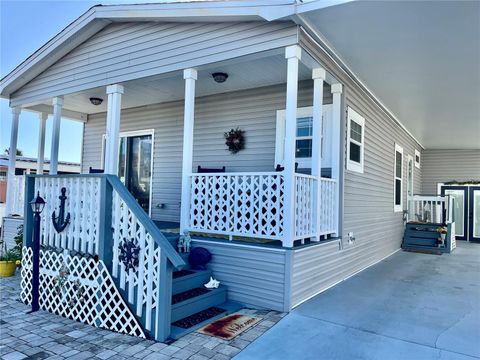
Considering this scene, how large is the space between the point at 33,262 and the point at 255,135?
12.5 feet

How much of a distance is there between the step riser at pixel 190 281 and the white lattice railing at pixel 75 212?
36.2 inches

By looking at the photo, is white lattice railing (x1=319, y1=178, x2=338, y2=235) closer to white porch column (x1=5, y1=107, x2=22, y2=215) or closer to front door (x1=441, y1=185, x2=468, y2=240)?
white porch column (x1=5, y1=107, x2=22, y2=215)

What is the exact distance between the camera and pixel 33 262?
3.99 metres

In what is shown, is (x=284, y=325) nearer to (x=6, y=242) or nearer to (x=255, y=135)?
(x=255, y=135)

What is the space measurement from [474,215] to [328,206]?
9209 mm

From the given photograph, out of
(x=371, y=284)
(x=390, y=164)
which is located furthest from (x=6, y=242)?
(x=390, y=164)

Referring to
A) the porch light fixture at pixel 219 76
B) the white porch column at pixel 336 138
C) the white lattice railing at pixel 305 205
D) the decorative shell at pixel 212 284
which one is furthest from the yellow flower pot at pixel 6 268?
the white porch column at pixel 336 138

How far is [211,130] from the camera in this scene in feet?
21.7

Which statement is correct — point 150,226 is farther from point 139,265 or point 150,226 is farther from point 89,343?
point 89,343

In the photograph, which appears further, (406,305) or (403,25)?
(406,305)

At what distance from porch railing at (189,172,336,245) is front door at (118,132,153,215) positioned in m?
2.99

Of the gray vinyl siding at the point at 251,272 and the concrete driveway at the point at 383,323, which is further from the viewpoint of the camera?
the gray vinyl siding at the point at 251,272

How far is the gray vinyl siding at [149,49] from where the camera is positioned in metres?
4.29

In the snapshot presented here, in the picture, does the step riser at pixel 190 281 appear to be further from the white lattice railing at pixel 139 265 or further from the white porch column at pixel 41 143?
the white porch column at pixel 41 143
